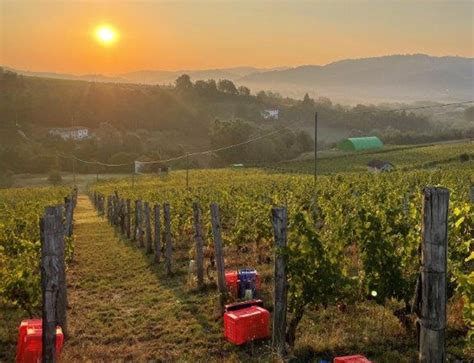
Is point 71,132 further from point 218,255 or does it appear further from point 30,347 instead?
point 30,347

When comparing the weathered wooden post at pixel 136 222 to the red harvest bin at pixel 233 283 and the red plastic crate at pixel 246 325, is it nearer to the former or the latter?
the red harvest bin at pixel 233 283

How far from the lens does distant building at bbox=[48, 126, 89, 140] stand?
337ft

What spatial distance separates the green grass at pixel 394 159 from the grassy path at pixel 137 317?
131 feet

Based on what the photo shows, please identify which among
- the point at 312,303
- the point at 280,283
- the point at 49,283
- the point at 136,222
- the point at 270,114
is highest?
the point at 270,114

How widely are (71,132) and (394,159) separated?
71242 mm

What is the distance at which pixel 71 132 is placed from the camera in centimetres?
10538

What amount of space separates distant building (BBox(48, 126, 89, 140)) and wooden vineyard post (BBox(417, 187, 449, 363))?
10229 cm

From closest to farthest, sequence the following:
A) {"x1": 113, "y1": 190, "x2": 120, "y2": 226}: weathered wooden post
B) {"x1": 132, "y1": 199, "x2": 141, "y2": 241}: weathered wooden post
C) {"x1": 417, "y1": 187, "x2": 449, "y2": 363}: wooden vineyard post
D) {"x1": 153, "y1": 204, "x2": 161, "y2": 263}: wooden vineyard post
Answer: {"x1": 417, "y1": 187, "x2": 449, "y2": 363}: wooden vineyard post → {"x1": 153, "y1": 204, "x2": 161, "y2": 263}: wooden vineyard post → {"x1": 132, "y1": 199, "x2": 141, "y2": 241}: weathered wooden post → {"x1": 113, "y1": 190, "x2": 120, "y2": 226}: weathered wooden post

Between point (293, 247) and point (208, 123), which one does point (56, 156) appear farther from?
point (293, 247)

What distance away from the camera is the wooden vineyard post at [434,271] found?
5090 mm

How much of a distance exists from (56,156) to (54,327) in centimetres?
8217

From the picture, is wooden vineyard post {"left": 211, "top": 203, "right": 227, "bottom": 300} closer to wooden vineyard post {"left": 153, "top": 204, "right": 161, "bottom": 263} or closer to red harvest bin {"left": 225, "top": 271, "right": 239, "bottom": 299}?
red harvest bin {"left": 225, "top": 271, "right": 239, "bottom": 299}

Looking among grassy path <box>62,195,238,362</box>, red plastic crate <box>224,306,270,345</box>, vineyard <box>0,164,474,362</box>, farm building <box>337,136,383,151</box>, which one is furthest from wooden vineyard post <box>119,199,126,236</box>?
farm building <box>337,136,383,151</box>

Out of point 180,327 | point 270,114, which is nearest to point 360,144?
point 270,114
